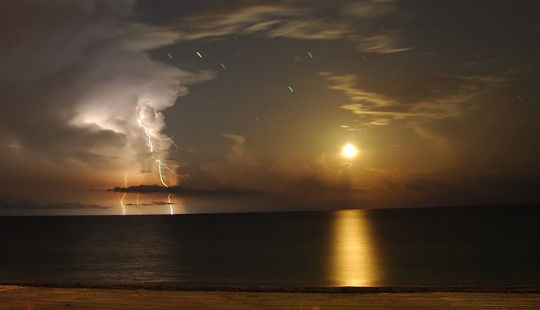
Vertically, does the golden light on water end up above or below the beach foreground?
above

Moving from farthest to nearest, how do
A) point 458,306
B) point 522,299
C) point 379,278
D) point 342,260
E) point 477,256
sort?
1. point 477,256
2. point 342,260
3. point 379,278
4. point 522,299
5. point 458,306

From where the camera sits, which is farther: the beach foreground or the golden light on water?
the golden light on water

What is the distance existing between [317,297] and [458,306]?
167 inches

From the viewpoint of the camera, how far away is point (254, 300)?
53.1 ft

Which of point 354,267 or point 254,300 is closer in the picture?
point 254,300

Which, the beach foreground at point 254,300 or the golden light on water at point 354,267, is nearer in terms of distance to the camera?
the beach foreground at point 254,300

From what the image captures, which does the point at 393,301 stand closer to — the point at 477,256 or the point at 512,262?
the point at 512,262

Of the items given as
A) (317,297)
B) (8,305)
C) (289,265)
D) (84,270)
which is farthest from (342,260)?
(8,305)

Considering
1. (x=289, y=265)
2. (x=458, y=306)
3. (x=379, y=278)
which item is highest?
(x=289, y=265)

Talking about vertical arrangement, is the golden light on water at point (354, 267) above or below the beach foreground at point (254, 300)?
above

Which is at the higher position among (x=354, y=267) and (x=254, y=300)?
(x=354, y=267)

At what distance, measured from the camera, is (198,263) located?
57.1 m

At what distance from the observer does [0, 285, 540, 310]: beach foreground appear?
15047 millimetres

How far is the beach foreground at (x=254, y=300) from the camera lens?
1505cm
